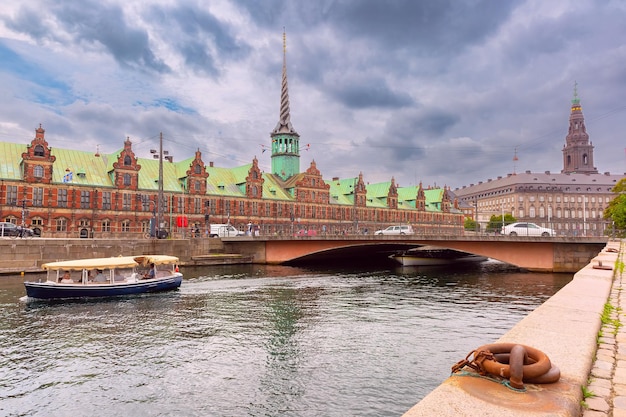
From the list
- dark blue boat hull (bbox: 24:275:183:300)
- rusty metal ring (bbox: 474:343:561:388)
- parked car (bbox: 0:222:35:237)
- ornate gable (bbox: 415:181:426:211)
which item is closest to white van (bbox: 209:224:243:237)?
parked car (bbox: 0:222:35:237)

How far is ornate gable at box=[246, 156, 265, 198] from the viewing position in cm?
8294

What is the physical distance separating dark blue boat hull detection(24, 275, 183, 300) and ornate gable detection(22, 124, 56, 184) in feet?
126

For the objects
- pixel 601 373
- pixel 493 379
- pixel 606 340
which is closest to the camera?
pixel 493 379

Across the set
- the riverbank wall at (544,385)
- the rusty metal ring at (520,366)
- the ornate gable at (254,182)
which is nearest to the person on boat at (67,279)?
the riverbank wall at (544,385)

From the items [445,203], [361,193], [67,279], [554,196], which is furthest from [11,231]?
[554,196]

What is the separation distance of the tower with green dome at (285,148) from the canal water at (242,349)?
68.4m

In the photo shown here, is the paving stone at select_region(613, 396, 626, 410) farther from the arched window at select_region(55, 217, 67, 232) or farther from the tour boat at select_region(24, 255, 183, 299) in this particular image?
the arched window at select_region(55, 217, 67, 232)

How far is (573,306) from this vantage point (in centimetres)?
1012

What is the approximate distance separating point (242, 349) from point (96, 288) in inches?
651

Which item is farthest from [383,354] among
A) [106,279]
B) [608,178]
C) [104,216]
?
[608,178]

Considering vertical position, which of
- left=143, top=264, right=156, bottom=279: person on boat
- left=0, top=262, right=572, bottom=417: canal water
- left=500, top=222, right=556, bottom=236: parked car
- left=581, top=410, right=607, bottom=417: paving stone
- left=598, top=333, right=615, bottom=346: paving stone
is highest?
left=500, top=222, right=556, bottom=236: parked car

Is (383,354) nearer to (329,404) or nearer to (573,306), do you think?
(329,404)

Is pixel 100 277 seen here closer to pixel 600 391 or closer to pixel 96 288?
pixel 96 288

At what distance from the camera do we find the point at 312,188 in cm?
9375
